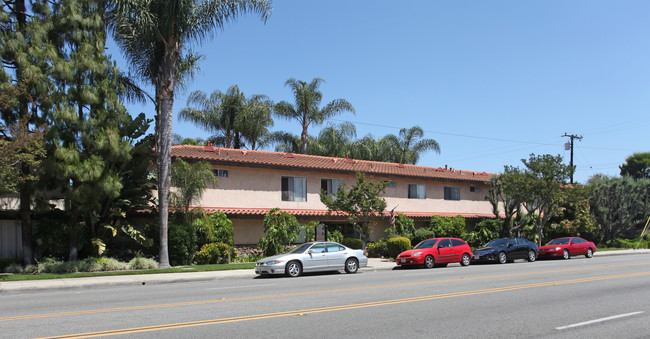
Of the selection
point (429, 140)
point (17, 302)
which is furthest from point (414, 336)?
point (429, 140)

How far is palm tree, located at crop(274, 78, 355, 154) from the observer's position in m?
41.3

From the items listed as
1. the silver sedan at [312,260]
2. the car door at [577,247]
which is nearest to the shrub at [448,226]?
the car door at [577,247]

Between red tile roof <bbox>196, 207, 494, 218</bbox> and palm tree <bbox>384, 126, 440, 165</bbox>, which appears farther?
palm tree <bbox>384, 126, 440, 165</bbox>

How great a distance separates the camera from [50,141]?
2112 centimetres

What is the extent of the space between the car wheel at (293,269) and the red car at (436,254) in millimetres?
6171

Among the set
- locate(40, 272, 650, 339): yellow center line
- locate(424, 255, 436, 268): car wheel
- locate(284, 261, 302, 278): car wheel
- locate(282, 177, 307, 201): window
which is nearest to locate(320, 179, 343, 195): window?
locate(282, 177, 307, 201): window

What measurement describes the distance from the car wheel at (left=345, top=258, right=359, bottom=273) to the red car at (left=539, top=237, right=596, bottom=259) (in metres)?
14.4

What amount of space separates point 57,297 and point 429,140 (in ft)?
123

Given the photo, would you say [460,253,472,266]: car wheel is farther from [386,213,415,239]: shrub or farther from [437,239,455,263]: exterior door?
[386,213,415,239]: shrub

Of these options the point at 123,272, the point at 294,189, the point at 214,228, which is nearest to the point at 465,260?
the point at 294,189

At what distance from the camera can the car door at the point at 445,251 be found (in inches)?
981

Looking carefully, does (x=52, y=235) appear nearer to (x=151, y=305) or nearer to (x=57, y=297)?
(x=57, y=297)

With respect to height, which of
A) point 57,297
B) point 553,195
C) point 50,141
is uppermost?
point 50,141

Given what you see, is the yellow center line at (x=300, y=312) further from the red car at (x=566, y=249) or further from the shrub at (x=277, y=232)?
the red car at (x=566, y=249)
